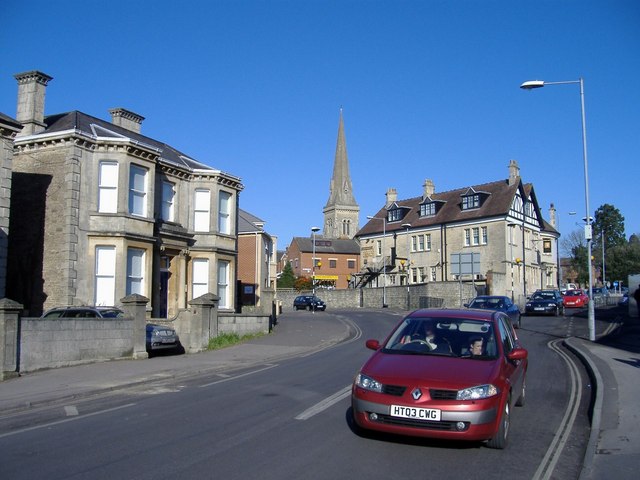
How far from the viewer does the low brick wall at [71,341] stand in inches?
579

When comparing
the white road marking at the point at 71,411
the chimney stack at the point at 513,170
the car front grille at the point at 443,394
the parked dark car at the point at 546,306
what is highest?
the chimney stack at the point at 513,170

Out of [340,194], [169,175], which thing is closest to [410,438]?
[169,175]

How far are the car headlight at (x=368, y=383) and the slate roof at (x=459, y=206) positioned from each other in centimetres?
5236

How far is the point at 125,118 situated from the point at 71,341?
18119 millimetres

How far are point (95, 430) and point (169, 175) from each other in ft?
68.0

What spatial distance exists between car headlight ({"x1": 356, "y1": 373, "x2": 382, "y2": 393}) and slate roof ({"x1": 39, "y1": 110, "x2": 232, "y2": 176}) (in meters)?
19.4

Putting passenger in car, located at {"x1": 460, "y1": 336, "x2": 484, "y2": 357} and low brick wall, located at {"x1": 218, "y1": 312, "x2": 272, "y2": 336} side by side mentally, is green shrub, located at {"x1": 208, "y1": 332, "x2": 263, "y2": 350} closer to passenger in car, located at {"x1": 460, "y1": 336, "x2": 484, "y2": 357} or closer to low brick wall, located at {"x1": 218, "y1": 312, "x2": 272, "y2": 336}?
low brick wall, located at {"x1": 218, "y1": 312, "x2": 272, "y2": 336}

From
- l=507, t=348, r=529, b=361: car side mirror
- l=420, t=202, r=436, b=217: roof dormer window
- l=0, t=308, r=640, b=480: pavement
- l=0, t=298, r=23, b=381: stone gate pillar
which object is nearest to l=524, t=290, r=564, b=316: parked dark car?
l=0, t=308, r=640, b=480: pavement

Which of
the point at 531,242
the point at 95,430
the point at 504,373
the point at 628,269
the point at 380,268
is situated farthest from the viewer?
the point at 628,269

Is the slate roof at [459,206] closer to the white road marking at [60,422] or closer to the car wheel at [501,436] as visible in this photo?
the white road marking at [60,422]

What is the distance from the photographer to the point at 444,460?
22.4ft

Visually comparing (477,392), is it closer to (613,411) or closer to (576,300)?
(613,411)

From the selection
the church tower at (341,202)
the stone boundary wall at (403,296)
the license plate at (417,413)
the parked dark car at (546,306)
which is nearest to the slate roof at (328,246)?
the stone boundary wall at (403,296)

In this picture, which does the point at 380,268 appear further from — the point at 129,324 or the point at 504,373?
the point at 504,373
